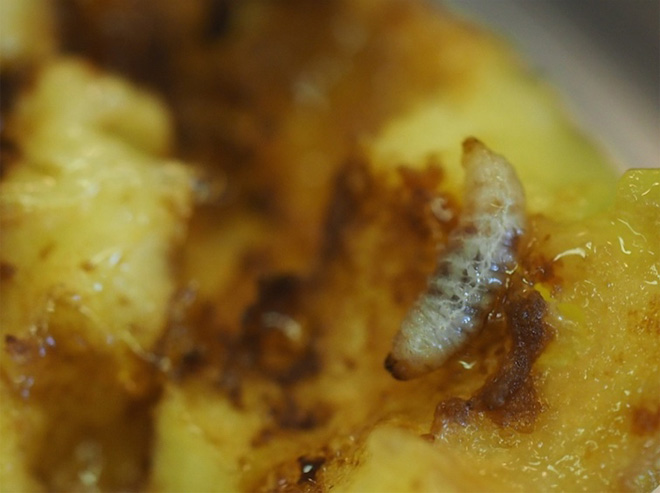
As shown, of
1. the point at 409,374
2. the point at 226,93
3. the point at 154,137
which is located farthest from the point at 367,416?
the point at 226,93

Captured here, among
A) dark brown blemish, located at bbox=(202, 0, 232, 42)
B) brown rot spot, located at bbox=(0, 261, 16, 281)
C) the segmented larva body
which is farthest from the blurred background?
brown rot spot, located at bbox=(0, 261, 16, 281)

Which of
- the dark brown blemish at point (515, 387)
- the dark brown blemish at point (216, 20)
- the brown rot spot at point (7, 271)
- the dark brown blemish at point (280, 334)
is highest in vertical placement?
the dark brown blemish at point (515, 387)

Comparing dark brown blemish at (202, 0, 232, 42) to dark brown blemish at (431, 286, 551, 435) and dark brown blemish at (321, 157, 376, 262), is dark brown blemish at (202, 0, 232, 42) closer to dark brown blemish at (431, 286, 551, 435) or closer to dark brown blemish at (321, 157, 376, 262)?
dark brown blemish at (321, 157, 376, 262)

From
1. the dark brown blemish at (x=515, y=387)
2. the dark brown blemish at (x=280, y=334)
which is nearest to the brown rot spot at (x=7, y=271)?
the dark brown blemish at (x=280, y=334)

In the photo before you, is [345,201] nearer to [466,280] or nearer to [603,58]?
[466,280]

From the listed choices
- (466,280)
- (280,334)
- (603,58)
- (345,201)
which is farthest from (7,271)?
(603,58)

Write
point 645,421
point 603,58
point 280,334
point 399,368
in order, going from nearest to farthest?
point 645,421 < point 399,368 < point 280,334 < point 603,58

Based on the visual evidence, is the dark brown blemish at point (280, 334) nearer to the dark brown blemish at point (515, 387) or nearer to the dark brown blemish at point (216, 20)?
the dark brown blemish at point (515, 387)
